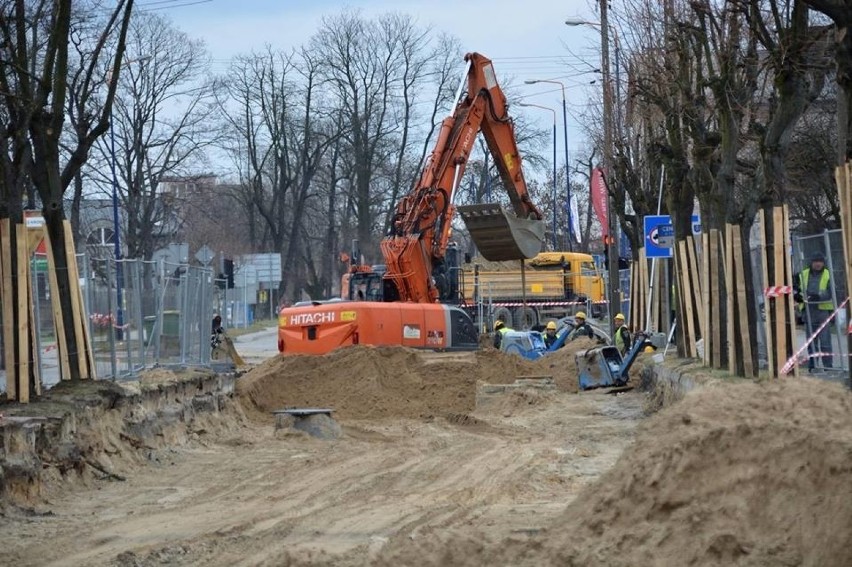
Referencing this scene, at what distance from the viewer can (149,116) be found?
4919 centimetres

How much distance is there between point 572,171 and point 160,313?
161 feet

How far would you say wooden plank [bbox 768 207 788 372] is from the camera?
48.4 feet

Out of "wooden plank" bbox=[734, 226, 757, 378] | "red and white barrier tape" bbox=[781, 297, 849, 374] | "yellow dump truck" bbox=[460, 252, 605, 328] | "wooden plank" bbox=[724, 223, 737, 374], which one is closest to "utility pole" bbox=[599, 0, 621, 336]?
"yellow dump truck" bbox=[460, 252, 605, 328]

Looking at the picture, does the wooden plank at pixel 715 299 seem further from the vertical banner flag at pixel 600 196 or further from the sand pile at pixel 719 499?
the vertical banner flag at pixel 600 196

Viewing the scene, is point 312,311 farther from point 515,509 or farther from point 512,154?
point 515,509

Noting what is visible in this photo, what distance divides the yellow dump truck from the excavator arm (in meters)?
15.2

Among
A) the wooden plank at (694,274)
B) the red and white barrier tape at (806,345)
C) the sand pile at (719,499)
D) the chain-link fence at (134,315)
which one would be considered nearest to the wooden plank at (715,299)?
the red and white barrier tape at (806,345)

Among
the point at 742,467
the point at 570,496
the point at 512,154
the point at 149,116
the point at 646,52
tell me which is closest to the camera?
the point at 742,467

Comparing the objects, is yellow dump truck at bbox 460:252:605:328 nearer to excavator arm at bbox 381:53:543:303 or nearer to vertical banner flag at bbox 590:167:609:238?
vertical banner flag at bbox 590:167:609:238

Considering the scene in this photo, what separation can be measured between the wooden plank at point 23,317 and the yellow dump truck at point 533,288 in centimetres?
2967

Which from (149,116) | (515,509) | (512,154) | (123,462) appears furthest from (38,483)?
(149,116)

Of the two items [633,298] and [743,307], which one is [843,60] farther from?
[633,298]

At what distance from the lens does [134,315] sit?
A: 19406 mm

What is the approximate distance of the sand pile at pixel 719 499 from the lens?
21.3 ft
